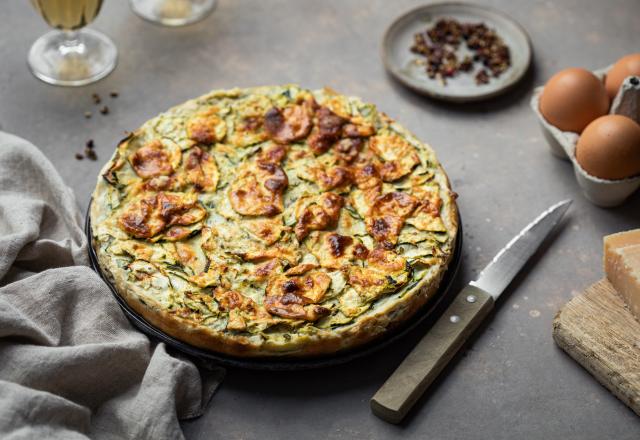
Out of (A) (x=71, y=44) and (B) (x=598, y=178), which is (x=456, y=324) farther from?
(A) (x=71, y=44)

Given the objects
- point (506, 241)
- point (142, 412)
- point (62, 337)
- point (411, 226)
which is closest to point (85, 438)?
point (142, 412)

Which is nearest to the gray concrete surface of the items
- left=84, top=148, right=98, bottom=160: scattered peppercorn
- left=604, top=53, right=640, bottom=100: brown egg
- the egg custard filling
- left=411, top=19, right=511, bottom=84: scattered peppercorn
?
left=84, top=148, right=98, bottom=160: scattered peppercorn

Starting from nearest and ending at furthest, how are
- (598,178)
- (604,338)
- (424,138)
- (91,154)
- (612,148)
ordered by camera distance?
(604,338) → (612,148) → (598,178) → (91,154) → (424,138)

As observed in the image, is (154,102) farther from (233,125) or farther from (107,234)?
(107,234)

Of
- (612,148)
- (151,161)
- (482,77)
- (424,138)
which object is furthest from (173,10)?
(612,148)

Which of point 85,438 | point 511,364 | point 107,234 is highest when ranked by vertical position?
point 107,234

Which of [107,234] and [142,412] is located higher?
[107,234]
